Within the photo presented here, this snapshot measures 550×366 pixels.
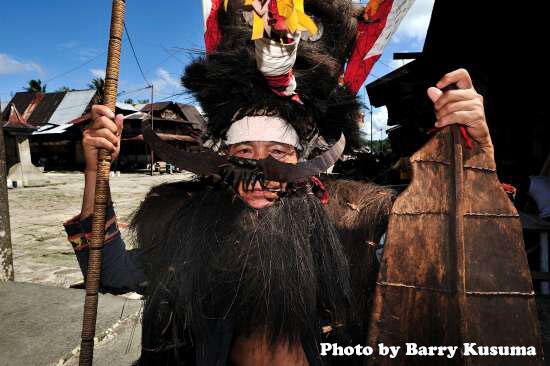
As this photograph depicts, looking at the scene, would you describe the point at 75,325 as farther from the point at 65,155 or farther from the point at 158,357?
the point at 65,155

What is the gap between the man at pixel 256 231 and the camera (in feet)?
4.36

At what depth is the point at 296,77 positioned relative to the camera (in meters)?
1.55

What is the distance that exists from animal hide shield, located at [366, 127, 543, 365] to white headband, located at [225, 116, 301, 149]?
0.63 meters

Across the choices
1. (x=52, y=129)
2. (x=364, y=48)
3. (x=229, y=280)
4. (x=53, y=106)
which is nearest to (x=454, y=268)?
(x=229, y=280)

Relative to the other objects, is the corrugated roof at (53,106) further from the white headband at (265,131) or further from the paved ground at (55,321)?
the white headband at (265,131)

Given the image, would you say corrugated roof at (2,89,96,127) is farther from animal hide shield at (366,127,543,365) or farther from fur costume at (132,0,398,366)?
animal hide shield at (366,127,543,365)

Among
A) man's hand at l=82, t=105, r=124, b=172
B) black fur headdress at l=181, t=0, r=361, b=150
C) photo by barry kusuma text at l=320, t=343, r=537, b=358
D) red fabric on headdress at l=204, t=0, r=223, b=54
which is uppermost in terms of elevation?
red fabric on headdress at l=204, t=0, r=223, b=54

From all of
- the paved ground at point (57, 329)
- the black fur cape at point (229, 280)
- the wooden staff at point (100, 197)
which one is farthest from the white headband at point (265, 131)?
the paved ground at point (57, 329)

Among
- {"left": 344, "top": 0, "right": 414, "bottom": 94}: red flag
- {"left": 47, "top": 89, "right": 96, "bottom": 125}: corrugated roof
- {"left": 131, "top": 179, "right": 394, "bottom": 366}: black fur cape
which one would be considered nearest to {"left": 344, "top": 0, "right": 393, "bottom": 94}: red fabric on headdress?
{"left": 344, "top": 0, "right": 414, "bottom": 94}: red flag

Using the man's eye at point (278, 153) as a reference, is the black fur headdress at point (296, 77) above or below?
above

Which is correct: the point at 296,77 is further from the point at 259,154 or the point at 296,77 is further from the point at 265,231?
the point at 265,231

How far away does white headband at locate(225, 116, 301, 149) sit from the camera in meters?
1.54

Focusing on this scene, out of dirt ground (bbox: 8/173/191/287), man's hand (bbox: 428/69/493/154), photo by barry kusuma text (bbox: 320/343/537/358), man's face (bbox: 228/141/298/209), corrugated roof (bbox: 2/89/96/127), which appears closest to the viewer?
photo by barry kusuma text (bbox: 320/343/537/358)

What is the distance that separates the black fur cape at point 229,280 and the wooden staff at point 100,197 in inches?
7.2
